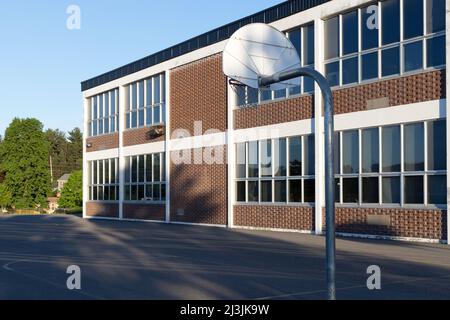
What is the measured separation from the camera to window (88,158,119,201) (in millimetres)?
36875

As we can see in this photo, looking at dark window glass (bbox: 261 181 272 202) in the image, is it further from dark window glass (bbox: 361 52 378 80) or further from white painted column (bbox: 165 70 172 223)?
white painted column (bbox: 165 70 172 223)

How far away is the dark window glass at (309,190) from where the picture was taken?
22.4 metres

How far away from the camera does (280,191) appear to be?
24078 mm

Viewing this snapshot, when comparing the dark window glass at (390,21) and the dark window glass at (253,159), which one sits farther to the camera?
the dark window glass at (253,159)

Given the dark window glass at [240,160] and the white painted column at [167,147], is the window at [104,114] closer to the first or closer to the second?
the white painted column at [167,147]

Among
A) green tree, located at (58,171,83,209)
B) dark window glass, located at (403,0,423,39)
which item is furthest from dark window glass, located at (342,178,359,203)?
green tree, located at (58,171,83,209)

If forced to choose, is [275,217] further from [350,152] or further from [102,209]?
[102,209]

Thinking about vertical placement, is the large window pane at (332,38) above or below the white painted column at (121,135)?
above

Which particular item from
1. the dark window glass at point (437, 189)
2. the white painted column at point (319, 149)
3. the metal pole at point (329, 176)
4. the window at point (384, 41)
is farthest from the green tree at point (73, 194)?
the metal pole at point (329, 176)

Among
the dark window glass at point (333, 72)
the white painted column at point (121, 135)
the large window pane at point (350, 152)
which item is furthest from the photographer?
the white painted column at point (121, 135)

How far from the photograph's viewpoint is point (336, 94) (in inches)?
849
